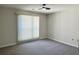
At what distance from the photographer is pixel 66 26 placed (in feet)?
8.15

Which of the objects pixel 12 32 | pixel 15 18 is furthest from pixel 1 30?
pixel 15 18

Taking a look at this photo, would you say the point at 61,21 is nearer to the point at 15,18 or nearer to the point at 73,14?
the point at 73,14

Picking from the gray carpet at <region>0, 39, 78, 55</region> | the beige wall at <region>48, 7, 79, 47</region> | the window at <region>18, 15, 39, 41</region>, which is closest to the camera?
the gray carpet at <region>0, 39, 78, 55</region>

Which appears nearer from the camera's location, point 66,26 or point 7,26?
point 66,26

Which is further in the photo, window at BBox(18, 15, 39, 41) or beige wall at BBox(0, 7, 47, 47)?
window at BBox(18, 15, 39, 41)

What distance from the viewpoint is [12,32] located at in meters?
3.18

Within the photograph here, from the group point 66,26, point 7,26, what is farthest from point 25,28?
point 66,26

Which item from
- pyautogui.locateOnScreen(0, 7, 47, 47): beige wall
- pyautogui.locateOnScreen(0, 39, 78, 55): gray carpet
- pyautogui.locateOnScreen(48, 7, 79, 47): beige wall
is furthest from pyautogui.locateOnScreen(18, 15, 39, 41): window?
pyautogui.locateOnScreen(48, 7, 79, 47): beige wall

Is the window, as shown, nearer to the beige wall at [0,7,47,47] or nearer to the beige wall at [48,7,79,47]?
the beige wall at [0,7,47,47]

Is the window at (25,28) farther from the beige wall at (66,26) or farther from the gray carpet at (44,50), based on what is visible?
the beige wall at (66,26)

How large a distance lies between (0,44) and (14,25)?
0.88m

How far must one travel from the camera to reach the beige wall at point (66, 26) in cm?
229

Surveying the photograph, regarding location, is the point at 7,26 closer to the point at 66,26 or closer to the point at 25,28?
the point at 25,28

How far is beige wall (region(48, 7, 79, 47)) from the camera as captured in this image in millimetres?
2293
